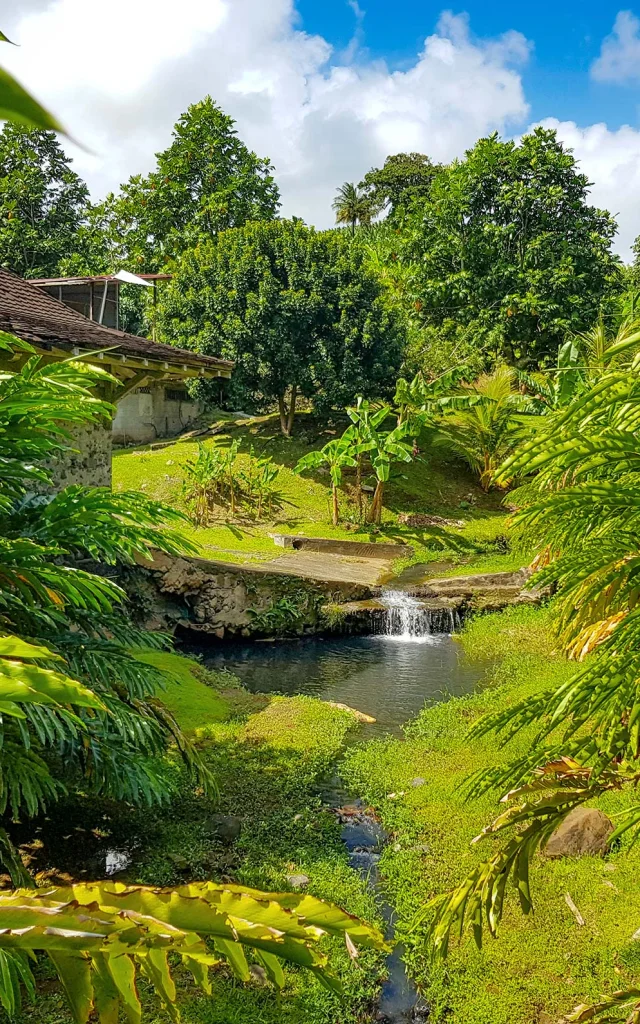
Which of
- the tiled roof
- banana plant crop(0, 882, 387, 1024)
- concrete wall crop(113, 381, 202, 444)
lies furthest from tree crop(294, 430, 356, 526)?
A: banana plant crop(0, 882, 387, 1024)

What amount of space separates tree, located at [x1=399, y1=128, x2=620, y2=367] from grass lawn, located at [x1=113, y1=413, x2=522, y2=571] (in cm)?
516

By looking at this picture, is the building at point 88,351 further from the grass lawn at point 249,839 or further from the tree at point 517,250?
the tree at point 517,250

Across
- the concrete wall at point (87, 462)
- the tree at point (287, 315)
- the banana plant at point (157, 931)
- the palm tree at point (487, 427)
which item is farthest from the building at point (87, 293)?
the banana plant at point (157, 931)

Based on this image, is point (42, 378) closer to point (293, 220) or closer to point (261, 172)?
point (293, 220)

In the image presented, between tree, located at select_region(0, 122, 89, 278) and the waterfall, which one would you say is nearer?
the waterfall

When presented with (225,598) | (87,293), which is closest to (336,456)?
(225,598)

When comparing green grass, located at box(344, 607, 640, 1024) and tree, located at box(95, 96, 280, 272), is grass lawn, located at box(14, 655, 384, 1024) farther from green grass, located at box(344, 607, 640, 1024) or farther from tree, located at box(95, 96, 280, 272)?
tree, located at box(95, 96, 280, 272)

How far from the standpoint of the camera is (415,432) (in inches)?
755

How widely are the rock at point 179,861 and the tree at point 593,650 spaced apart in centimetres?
377

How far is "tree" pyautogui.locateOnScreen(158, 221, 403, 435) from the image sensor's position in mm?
21031

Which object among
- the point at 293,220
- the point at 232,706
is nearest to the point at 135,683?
the point at 232,706

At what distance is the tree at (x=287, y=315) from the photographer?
2103cm

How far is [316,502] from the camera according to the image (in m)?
20.6

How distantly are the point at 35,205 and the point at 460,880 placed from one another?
31.3 meters
